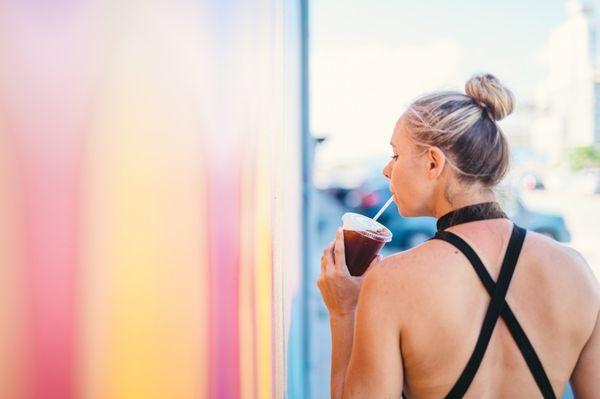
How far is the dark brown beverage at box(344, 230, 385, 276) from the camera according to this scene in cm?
153

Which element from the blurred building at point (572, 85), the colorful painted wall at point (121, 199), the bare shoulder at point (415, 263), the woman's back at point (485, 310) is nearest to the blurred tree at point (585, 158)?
the blurred building at point (572, 85)

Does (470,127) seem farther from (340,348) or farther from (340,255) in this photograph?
(340,348)

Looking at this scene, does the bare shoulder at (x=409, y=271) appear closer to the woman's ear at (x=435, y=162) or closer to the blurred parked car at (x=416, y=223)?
the woman's ear at (x=435, y=162)

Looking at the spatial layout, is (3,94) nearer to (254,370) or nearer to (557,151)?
(254,370)

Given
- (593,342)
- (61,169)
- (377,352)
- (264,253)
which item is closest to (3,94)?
(61,169)

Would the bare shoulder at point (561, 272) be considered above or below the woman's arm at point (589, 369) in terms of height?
above

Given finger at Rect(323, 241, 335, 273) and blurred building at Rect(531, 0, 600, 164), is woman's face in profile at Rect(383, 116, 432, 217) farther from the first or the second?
blurred building at Rect(531, 0, 600, 164)

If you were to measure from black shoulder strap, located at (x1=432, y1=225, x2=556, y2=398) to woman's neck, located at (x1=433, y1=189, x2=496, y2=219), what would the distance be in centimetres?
13

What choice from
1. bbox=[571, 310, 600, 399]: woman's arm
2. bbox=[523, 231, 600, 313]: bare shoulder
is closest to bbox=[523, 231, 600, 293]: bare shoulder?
bbox=[523, 231, 600, 313]: bare shoulder

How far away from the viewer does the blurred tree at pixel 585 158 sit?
2598 cm

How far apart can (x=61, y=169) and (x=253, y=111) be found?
3.16ft

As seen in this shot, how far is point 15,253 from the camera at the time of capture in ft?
1.84

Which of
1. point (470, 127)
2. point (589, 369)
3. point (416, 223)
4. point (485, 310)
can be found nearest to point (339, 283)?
point (485, 310)

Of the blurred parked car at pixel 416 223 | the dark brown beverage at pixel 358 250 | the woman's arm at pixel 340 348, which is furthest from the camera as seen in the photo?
the blurred parked car at pixel 416 223
